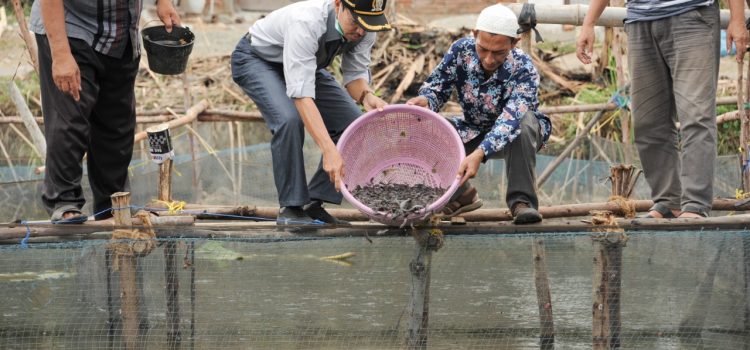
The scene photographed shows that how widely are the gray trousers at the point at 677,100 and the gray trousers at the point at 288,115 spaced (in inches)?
49.2

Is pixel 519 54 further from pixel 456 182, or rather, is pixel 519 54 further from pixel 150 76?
pixel 150 76

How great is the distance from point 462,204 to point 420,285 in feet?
1.29

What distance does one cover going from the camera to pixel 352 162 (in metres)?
4.20

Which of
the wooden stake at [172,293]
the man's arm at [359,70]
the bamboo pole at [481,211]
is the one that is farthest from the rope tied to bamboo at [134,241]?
the man's arm at [359,70]

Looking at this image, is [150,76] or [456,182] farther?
[150,76]

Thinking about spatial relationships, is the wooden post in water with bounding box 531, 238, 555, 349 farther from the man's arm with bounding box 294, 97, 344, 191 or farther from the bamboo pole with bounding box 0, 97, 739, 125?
the bamboo pole with bounding box 0, 97, 739, 125

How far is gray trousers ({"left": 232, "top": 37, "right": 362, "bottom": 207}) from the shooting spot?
4.14 m

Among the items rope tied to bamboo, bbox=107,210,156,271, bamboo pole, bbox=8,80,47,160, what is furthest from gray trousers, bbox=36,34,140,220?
bamboo pole, bbox=8,80,47,160

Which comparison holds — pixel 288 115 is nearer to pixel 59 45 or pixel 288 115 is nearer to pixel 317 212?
pixel 317 212

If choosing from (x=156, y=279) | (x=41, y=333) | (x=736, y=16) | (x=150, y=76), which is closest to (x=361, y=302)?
(x=156, y=279)

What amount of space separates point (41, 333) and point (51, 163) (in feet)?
3.22

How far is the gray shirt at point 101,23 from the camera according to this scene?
413 cm

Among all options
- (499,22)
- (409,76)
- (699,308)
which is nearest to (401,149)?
(499,22)

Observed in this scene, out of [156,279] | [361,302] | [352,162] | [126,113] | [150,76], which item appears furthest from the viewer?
[150,76]
